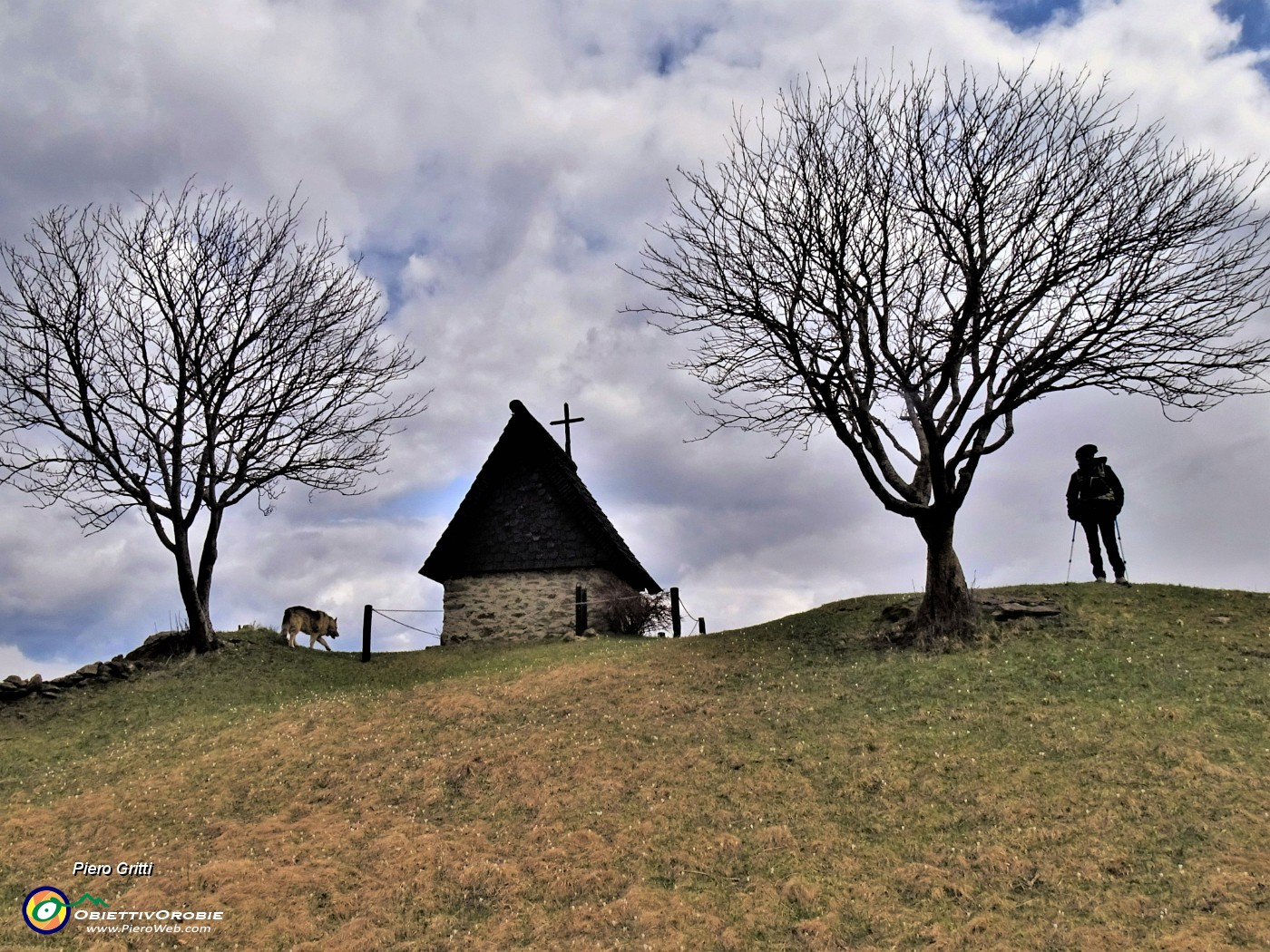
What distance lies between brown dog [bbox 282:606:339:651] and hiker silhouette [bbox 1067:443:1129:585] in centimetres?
2118

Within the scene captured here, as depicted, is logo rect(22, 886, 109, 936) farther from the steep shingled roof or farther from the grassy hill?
the steep shingled roof

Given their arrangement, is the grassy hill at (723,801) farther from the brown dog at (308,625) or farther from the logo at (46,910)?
the brown dog at (308,625)

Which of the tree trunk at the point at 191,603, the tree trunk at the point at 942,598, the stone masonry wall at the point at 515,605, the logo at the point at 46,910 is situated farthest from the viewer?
the stone masonry wall at the point at 515,605

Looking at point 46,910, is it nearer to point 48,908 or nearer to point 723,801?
point 48,908

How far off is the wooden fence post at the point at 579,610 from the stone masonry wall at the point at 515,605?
0.33ft

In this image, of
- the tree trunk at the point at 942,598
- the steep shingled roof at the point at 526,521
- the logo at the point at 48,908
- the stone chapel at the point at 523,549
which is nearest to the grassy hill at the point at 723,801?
the logo at the point at 48,908

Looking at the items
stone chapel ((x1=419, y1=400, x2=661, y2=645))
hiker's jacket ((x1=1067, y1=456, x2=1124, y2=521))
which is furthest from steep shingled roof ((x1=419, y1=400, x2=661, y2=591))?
hiker's jacket ((x1=1067, y1=456, x2=1124, y2=521))

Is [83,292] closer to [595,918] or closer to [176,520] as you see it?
[176,520]

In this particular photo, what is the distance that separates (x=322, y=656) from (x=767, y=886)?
17.6m

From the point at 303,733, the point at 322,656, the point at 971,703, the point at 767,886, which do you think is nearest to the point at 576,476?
the point at 322,656

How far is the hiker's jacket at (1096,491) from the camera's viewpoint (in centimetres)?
1894

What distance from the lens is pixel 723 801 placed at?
1124 centimetres

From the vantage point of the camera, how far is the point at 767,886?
9297 millimetres

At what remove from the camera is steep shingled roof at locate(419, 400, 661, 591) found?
24.9m
